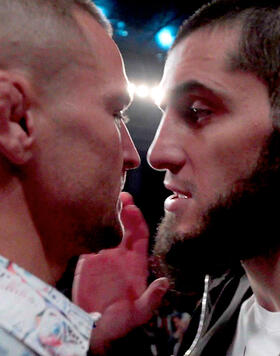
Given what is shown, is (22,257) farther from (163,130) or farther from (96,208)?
(163,130)

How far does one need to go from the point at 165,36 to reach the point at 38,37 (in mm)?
3741

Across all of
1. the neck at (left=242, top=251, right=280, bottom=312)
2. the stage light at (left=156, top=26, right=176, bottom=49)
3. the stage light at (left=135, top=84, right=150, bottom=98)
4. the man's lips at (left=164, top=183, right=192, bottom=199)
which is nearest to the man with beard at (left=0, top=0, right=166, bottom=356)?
the man's lips at (left=164, top=183, right=192, bottom=199)

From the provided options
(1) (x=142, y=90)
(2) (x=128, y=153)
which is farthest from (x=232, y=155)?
(1) (x=142, y=90)

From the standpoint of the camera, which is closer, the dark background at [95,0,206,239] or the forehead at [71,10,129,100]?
the forehead at [71,10,129,100]

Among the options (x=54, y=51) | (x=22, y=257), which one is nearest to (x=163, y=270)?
(x=22, y=257)

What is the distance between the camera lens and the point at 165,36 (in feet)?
14.7

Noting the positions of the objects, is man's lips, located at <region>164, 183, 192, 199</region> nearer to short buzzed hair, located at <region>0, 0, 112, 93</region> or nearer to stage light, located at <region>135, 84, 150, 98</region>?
short buzzed hair, located at <region>0, 0, 112, 93</region>

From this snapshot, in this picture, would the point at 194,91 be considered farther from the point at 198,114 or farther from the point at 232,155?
the point at 232,155

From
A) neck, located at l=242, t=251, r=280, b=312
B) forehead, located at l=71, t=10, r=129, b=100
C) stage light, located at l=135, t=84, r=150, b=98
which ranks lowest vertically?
stage light, located at l=135, t=84, r=150, b=98

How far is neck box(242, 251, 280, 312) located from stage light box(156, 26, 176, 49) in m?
3.51

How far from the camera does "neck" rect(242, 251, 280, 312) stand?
1197mm

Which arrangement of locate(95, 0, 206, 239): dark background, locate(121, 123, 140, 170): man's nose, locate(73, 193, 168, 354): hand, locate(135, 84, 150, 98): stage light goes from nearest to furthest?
locate(121, 123, 140, 170): man's nose → locate(73, 193, 168, 354): hand → locate(95, 0, 206, 239): dark background → locate(135, 84, 150, 98): stage light

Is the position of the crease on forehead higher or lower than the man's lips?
higher

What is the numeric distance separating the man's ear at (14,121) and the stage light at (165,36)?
3710 millimetres
